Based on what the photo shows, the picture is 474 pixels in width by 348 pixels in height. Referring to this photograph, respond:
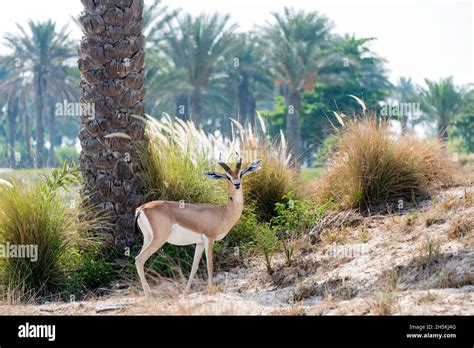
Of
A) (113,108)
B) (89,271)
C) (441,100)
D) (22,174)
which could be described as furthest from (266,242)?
(441,100)

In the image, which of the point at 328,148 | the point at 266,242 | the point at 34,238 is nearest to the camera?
the point at 34,238

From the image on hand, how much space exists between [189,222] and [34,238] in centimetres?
213

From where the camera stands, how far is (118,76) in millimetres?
10547

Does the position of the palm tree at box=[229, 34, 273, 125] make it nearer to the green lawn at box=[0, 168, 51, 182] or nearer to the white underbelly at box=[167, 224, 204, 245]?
the green lawn at box=[0, 168, 51, 182]

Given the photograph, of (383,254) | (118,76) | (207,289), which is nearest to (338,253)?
(383,254)

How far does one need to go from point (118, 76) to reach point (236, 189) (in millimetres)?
3232

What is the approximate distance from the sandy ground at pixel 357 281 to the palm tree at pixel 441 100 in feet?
114

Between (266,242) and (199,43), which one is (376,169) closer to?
(266,242)

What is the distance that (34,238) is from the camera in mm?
9094

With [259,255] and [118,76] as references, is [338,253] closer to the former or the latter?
[259,255]

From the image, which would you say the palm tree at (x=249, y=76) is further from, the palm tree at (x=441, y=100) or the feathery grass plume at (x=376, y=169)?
the feathery grass plume at (x=376, y=169)

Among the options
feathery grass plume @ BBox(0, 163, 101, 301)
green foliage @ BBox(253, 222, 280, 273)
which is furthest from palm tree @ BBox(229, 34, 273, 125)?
feathery grass plume @ BBox(0, 163, 101, 301)

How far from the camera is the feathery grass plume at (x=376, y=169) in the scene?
442 inches

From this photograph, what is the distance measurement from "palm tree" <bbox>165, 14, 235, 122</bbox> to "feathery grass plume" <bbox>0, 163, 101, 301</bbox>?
29.1m
